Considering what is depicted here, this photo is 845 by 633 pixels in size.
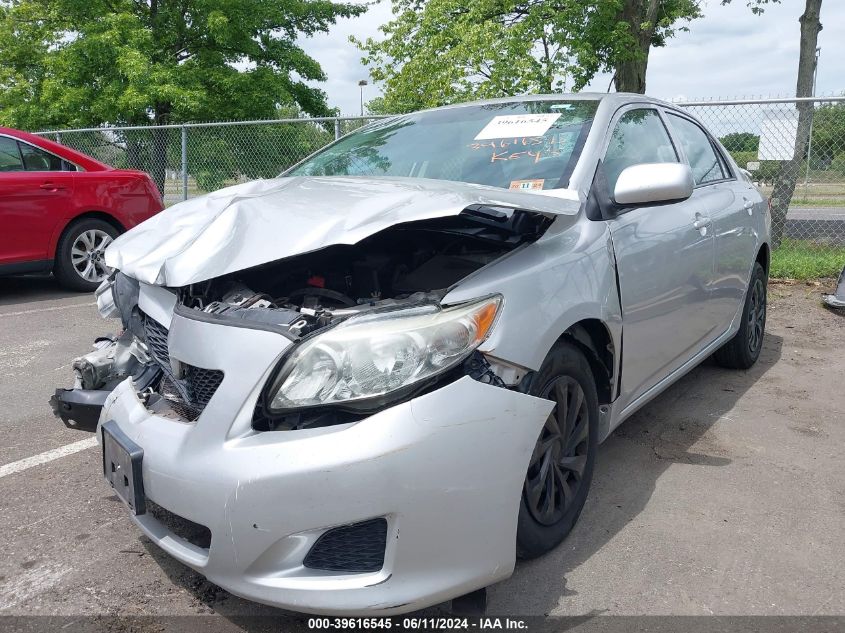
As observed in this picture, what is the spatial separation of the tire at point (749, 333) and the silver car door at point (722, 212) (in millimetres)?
258

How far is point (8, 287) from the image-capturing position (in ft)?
24.9

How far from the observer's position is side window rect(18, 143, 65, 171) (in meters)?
6.73

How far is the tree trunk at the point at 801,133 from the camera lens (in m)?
8.33

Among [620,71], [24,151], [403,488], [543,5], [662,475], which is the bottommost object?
[662,475]

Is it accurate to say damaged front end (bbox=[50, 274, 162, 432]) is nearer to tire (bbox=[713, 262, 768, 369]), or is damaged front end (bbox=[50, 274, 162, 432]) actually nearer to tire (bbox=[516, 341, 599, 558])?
tire (bbox=[516, 341, 599, 558])

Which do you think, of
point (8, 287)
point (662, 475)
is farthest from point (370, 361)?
point (8, 287)

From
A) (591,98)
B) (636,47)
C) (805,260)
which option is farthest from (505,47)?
(591,98)

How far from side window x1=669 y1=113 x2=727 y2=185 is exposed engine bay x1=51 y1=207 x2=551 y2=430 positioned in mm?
1827

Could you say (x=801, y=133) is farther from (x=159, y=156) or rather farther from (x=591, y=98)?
(x=159, y=156)

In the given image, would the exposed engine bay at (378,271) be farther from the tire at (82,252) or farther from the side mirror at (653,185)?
the tire at (82,252)

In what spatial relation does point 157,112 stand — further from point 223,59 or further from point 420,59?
point 420,59

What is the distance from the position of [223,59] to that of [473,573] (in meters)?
18.7

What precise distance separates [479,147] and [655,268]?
3.03 feet

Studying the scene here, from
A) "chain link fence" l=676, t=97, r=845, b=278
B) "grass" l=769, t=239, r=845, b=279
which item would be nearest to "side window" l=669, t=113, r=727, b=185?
"chain link fence" l=676, t=97, r=845, b=278
